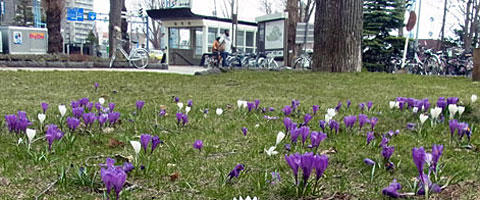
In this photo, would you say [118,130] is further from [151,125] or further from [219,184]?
[219,184]

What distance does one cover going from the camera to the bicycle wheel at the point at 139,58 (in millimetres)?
15992

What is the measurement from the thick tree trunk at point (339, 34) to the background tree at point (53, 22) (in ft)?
52.0

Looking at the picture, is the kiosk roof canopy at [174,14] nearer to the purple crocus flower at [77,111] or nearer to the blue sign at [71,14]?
the purple crocus flower at [77,111]

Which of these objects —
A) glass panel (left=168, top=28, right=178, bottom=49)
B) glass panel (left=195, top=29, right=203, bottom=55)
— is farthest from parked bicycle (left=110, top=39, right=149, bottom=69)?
Answer: glass panel (left=168, top=28, right=178, bottom=49)

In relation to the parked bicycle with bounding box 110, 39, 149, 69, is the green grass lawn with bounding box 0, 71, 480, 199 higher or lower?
lower

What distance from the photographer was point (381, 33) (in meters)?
19.4

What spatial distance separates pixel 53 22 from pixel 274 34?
1071 centimetres

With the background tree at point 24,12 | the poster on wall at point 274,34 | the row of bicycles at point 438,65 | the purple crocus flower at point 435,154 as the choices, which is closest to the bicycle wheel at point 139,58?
the poster on wall at point 274,34

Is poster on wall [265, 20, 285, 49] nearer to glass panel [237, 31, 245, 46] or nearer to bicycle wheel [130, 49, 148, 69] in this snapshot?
glass panel [237, 31, 245, 46]

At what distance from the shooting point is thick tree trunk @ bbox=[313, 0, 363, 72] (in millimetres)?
8562

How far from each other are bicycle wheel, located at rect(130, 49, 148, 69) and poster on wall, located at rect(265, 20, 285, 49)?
276 inches

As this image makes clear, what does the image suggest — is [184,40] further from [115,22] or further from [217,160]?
[217,160]

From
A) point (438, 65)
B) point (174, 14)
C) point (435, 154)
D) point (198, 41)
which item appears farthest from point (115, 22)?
point (435, 154)

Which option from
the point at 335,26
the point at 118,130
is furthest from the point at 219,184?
the point at 335,26
